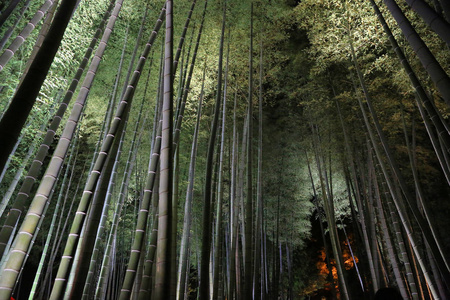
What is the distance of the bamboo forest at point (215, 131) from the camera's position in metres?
1.61

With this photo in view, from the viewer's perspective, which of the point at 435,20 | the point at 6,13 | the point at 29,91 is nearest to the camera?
the point at 29,91

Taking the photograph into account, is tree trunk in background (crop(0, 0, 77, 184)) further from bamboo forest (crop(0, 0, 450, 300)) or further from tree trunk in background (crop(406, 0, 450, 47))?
tree trunk in background (crop(406, 0, 450, 47))

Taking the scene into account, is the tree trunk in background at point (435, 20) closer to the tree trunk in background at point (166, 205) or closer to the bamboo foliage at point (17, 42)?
the tree trunk in background at point (166, 205)

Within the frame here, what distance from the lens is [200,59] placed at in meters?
5.41

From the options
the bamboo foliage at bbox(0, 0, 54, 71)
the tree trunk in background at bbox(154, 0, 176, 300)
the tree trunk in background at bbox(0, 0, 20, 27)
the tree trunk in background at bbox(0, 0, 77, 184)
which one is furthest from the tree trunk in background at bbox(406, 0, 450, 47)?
the tree trunk in background at bbox(0, 0, 20, 27)

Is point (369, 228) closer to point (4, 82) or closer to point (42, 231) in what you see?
point (4, 82)

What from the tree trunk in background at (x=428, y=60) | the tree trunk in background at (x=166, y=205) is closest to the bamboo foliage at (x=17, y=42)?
the tree trunk in background at (x=166, y=205)

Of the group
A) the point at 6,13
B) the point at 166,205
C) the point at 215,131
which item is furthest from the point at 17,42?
the point at 166,205

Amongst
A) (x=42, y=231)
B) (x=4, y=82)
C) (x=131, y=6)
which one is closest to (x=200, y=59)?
(x=131, y=6)

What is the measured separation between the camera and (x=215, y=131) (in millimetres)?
2662

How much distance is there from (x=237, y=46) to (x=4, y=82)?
11.9 feet

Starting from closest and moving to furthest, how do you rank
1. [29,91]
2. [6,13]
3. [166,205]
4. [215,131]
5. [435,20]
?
1. [29,91]
2. [435,20]
3. [166,205]
4. [6,13]
5. [215,131]

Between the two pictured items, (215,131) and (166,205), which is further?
(215,131)

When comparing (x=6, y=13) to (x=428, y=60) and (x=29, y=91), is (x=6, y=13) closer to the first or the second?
(x=29, y=91)
